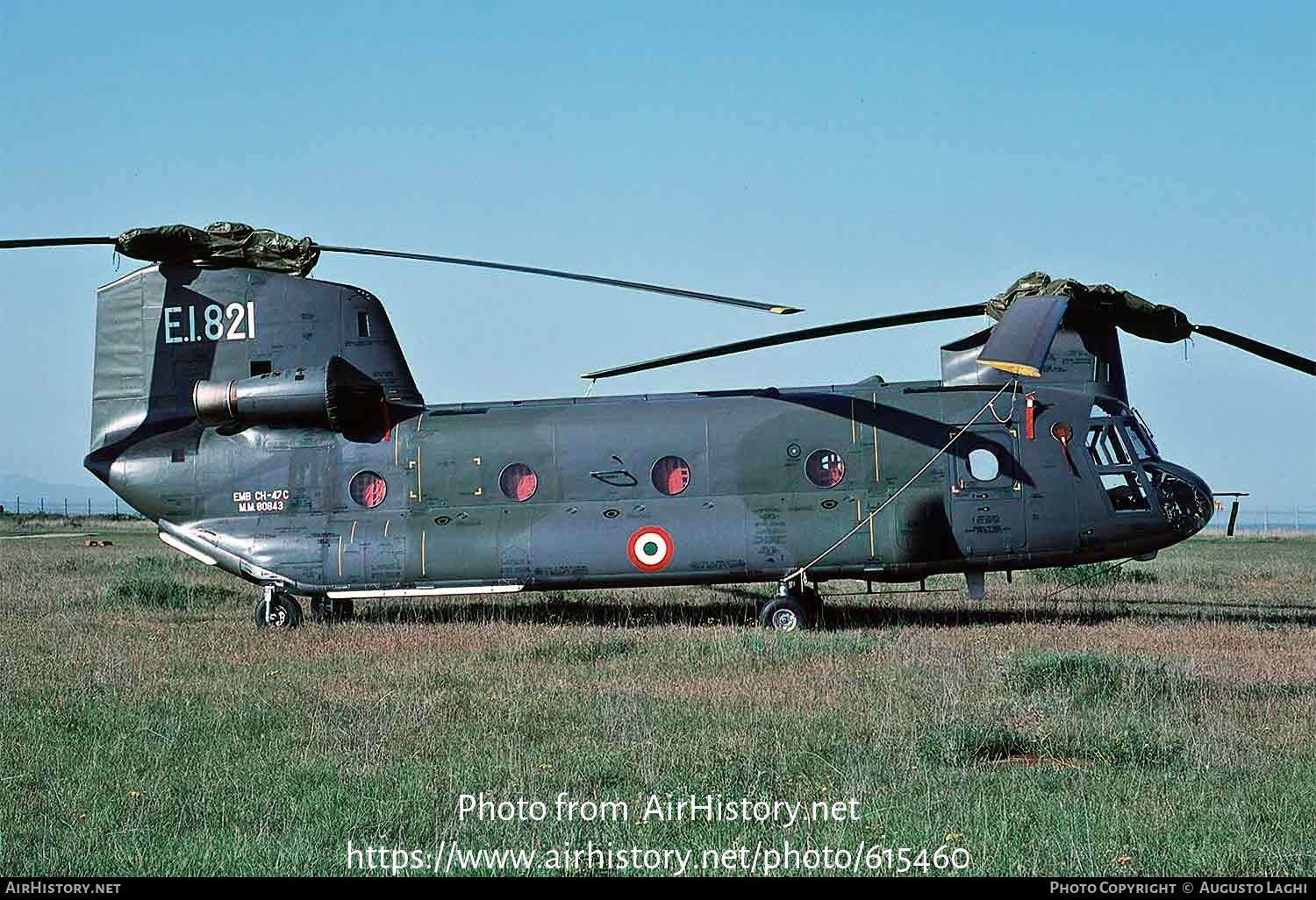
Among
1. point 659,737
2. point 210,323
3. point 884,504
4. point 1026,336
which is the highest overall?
point 210,323

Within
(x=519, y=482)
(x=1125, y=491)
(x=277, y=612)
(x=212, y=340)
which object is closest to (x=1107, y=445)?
(x=1125, y=491)

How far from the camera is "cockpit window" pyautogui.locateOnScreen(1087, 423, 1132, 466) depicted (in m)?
18.7

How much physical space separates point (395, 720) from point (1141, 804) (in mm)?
5959

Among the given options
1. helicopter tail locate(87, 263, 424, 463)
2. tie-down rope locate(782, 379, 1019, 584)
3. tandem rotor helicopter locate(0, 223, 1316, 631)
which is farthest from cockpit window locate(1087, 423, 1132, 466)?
helicopter tail locate(87, 263, 424, 463)

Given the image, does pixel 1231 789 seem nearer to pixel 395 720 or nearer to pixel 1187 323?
pixel 395 720

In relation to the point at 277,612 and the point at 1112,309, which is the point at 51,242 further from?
the point at 1112,309

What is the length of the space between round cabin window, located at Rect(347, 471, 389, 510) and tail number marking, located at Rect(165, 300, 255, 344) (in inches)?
105

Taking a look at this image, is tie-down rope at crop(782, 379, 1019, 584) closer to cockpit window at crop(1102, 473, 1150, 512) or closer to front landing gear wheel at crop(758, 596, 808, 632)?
front landing gear wheel at crop(758, 596, 808, 632)

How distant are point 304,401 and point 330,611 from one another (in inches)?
131

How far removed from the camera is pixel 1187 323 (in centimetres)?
1853

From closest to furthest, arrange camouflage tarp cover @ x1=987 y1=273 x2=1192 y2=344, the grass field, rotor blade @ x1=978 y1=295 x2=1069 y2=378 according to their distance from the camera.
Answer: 1. the grass field
2. rotor blade @ x1=978 y1=295 x2=1069 y2=378
3. camouflage tarp cover @ x1=987 y1=273 x2=1192 y2=344

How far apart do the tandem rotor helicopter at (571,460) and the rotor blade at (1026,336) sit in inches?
55.7

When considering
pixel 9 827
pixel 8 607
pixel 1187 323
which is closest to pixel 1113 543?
pixel 1187 323

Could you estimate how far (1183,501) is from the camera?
1858 cm
